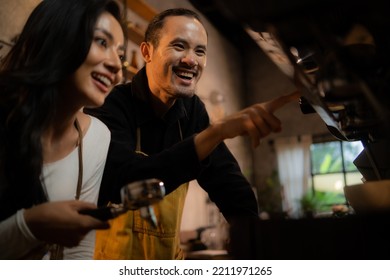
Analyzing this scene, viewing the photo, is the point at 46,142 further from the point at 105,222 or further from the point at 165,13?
the point at 165,13

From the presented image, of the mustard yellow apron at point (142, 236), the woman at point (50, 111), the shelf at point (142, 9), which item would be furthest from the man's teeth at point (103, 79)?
the shelf at point (142, 9)

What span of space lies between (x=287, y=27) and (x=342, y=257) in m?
0.25

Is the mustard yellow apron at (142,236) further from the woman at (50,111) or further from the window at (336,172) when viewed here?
the window at (336,172)

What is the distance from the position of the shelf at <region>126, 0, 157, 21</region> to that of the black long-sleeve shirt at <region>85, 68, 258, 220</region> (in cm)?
25

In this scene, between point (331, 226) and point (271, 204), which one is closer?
point (331, 226)

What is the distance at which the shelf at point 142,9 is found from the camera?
2.95 ft

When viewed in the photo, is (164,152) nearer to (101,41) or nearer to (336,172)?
(101,41)

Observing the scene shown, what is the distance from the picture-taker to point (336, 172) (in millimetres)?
983

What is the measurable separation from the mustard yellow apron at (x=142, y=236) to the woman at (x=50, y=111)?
0.07 metres

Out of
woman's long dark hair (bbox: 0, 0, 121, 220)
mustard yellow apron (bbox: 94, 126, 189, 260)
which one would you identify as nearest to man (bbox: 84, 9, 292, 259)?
mustard yellow apron (bbox: 94, 126, 189, 260)

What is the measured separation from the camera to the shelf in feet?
2.95

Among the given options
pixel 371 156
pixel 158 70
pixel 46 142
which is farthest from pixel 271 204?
pixel 46 142

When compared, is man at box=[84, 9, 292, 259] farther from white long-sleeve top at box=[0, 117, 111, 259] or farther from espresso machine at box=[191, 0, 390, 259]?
espresso machine at box=[191, 0, 390, 259]

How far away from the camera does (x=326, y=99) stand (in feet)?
1.77
